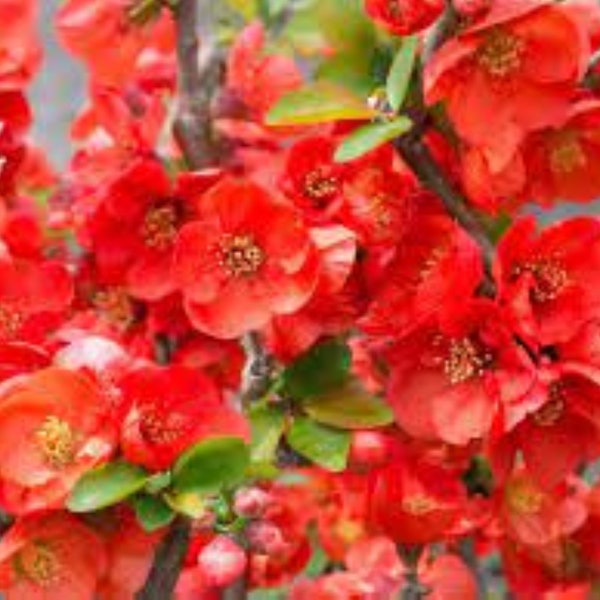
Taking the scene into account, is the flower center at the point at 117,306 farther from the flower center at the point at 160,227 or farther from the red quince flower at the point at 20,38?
the red quince flower at the point at 20,38

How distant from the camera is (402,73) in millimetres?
1119

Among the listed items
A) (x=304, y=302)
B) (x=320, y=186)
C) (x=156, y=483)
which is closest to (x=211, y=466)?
(x=156, y=483)

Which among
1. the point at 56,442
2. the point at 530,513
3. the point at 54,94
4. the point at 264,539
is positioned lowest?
the point at 54,94

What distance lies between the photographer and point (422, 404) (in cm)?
118

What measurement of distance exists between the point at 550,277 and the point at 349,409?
18 centimetres

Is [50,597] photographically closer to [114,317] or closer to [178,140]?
[114,317]

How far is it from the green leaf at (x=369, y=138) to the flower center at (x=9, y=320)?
313mm

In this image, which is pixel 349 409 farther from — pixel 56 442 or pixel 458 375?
pixel 56 442

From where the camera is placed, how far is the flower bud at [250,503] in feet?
3.61

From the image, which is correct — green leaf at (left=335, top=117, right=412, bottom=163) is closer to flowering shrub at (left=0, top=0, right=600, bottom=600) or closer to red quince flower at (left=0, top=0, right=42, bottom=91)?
flowering shrub at (left=0, top=0, right=600, bottom=600)

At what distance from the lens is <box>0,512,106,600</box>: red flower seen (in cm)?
107

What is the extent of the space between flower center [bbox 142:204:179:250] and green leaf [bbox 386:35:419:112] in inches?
9.3

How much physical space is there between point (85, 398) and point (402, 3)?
0.34m

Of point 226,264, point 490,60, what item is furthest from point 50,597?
point 490,60
